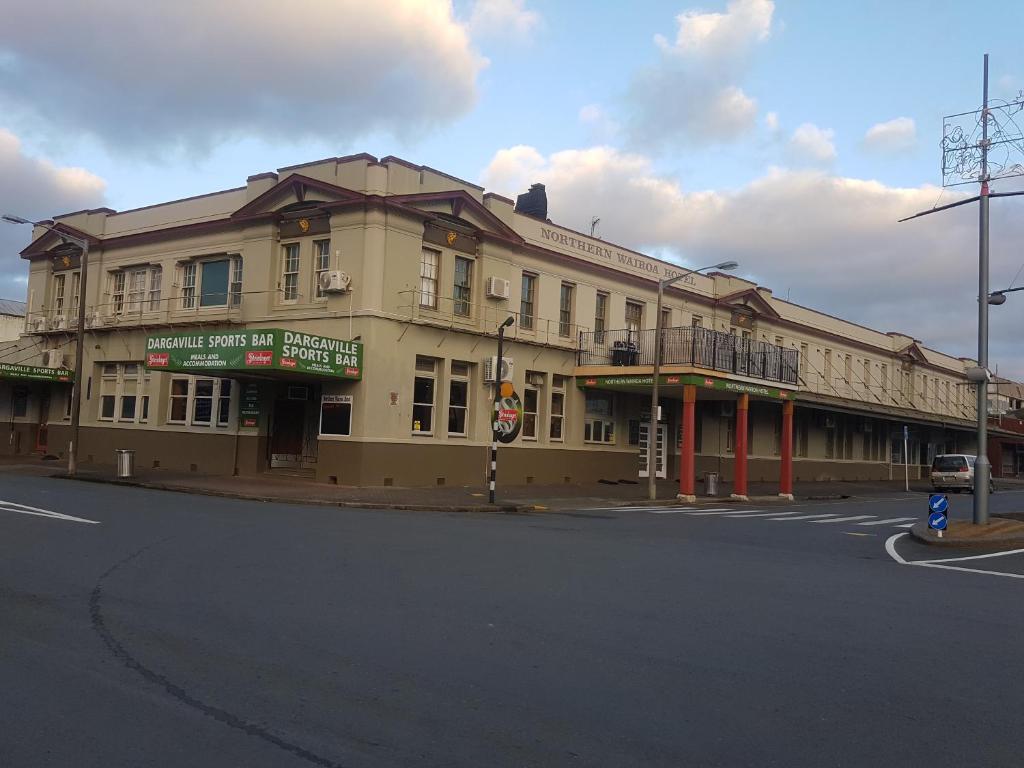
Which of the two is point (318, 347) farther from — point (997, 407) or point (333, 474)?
point (997, 407)

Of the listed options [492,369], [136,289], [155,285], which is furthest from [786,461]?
[136,289]

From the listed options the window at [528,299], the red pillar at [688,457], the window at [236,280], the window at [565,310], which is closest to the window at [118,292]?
the window at [236,280]

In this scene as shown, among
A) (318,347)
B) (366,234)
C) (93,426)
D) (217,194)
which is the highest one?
(217,194)

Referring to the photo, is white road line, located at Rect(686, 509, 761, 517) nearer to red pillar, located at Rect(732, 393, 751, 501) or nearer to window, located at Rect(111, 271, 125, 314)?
red pillar, located at Rect(732, 393, 751, 501)

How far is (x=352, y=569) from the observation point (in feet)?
34.8

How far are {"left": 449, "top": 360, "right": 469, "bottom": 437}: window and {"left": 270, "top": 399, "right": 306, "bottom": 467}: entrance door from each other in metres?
4.72

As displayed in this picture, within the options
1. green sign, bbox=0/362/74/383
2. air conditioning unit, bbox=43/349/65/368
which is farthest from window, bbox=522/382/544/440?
air conditioning unit, bbox=43/349/65/368

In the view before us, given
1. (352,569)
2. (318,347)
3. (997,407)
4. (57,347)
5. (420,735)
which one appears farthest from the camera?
(997,407)

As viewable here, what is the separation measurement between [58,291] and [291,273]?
1370 centimetres

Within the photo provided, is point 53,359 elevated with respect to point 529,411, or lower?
elevated

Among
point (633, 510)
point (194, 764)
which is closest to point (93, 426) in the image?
point (633, 510)

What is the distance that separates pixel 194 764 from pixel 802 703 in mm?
3748

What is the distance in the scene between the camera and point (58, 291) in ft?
117

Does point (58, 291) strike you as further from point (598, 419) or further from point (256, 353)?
point (598, 419)
